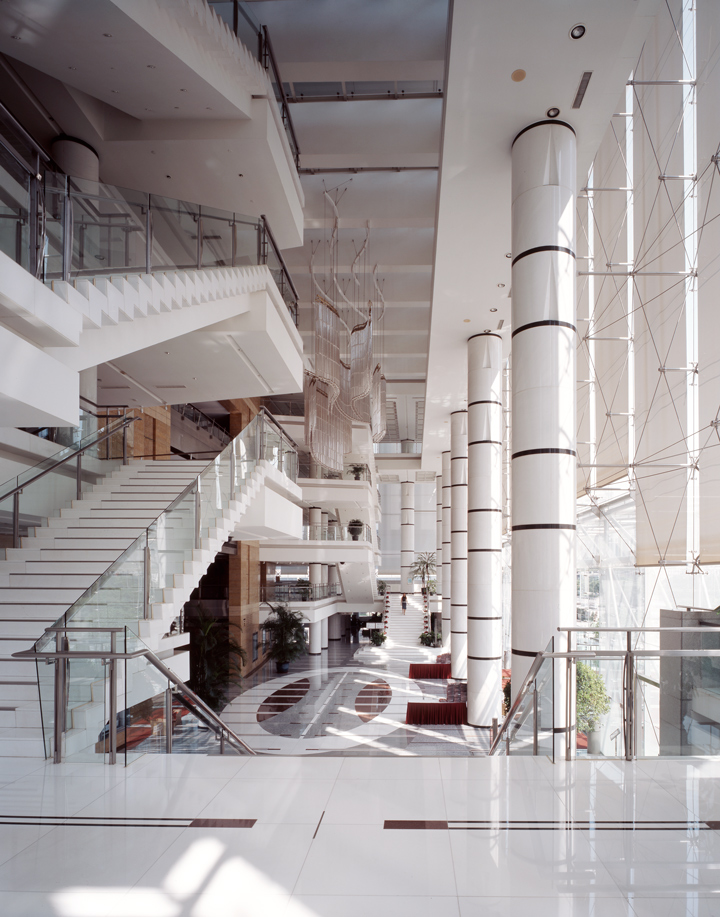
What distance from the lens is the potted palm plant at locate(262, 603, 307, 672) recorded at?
1948 cm

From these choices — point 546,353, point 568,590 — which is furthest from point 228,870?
point 546,353

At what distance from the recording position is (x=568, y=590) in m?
5.71

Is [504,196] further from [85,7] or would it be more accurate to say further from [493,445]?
[493,445]

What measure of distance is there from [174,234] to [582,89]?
4005mm

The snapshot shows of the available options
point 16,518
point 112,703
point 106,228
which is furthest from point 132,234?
point 112,703

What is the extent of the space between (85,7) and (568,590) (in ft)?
20.7

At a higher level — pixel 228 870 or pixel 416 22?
pixel 416 22

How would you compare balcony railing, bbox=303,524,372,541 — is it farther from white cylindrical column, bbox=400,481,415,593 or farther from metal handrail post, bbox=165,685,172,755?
metal handrail post, bbox=165,685,172,755

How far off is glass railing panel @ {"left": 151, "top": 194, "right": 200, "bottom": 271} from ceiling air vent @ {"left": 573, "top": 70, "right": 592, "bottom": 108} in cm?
389

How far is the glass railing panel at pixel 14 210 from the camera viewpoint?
14.1ft

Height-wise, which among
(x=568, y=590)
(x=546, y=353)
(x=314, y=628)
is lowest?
(x=314, y=628)

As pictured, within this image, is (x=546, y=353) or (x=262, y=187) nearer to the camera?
(x=546, y=353)

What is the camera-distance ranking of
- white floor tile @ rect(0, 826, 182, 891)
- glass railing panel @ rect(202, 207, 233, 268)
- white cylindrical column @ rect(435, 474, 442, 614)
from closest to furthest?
white floor tile @ rect(0, 826, 182, 891), glass railing panel @ rect(202, 207, 233, 268), white cylindrical column @ rect(435, 474, 442, 614)

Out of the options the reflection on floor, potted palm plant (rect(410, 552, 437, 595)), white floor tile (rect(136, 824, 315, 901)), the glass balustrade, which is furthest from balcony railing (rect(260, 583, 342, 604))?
white floor tile (rect(136, 824, 315, 901))
